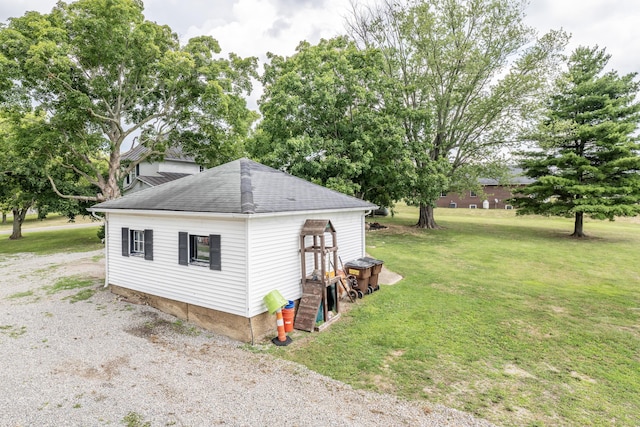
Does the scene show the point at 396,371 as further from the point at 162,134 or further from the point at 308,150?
the point at 162,134

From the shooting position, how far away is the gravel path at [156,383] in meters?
4.82

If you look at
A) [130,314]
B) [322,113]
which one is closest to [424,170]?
[322,113]

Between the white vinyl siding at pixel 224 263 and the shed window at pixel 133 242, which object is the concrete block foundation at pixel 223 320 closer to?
the white vinyl siding at pixel 224 263

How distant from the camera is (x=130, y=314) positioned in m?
9.00

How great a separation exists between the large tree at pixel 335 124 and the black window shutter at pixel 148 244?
1011 centimetres

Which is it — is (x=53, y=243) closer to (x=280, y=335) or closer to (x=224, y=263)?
(x=224, y=263)

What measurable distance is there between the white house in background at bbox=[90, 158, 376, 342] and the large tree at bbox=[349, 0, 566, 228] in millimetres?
13846

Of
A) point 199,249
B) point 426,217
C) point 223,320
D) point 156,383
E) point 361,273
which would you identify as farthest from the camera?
point 426,217

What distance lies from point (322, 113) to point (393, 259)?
10211 millimetres

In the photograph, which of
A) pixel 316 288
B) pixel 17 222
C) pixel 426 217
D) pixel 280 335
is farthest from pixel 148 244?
pixel 17 222

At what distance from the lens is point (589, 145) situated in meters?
22.8

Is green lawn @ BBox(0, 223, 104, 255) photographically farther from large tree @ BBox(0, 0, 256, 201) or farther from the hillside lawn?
large tree @ BBox(0, 0, 256, 201)

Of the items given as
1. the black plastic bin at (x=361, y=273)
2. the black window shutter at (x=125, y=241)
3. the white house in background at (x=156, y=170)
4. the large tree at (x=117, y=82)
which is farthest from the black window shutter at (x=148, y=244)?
the white house in background at (x=156, y=170)

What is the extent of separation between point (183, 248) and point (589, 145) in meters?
27.6
